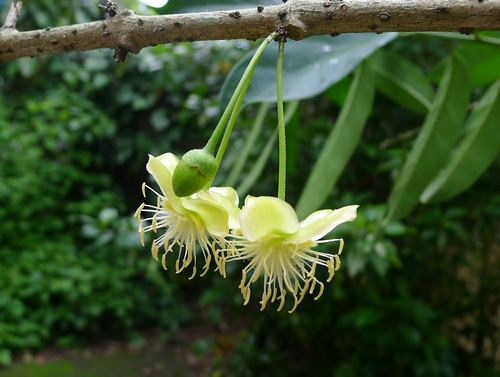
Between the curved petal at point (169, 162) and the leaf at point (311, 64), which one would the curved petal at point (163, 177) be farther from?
the leaf at point (311, 64)

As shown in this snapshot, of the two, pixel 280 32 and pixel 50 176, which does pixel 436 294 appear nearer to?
pixel 280 32

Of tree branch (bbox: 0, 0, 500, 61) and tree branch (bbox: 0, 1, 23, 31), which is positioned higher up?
tree branch (bbox: 0, 1, 23, 31)

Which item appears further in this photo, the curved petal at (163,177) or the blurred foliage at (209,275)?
the blurred foliage at (209,275)

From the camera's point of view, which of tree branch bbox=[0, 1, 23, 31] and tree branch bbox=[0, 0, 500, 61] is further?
tree branch bbox=[0, 1, 23, 31]

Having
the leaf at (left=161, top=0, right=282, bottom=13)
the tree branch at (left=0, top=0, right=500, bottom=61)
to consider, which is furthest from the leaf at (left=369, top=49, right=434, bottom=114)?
the tree branch at (left=0, top=0, right=500, bottom=61)

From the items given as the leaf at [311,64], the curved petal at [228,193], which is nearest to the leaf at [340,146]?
the leaf at [311,64]

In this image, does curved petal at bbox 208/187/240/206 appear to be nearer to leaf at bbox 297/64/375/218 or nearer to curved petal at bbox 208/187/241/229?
curved petal at bbox 208/187/241/229

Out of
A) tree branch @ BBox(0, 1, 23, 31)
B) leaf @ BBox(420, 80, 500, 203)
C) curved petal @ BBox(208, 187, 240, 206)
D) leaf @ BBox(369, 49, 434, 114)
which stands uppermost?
leaf @ BBox(369, 49, 434, 114)

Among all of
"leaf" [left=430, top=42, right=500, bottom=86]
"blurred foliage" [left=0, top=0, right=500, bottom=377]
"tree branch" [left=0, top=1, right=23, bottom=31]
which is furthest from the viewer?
"blurred foliage" [left=0, top=0, right=500, bottom=377]
